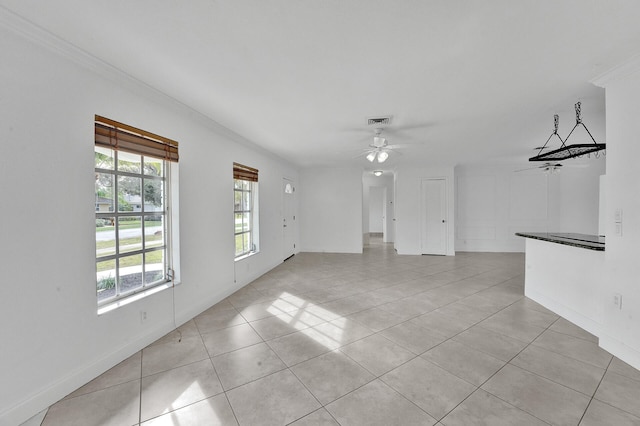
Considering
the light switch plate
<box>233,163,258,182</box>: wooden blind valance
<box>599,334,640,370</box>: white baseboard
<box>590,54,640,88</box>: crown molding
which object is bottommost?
<box>599,334,640,370</box>: white baseboard

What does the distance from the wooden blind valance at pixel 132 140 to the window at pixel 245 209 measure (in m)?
1.36

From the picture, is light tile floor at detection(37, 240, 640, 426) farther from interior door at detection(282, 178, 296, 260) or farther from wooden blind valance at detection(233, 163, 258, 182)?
interior door at detection(282, 178, 296, 260)

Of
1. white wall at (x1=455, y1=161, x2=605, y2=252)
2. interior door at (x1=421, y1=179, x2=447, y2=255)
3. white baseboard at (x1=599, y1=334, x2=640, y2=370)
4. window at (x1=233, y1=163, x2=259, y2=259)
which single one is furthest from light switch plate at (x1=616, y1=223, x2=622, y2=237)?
white wall at (x1=455, y1=161, x2=605, y2=252)

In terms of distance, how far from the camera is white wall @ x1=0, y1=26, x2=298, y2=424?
1541 mm

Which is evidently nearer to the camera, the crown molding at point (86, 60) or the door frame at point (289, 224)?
the crown molding at point (86, 60)

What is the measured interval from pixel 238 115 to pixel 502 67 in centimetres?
281

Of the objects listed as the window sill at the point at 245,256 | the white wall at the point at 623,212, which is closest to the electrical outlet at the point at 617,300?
the white wall at the point at 623,212

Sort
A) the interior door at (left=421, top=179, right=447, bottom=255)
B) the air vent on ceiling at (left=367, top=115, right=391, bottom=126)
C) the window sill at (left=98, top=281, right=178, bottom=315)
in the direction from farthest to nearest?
the interior door at (left=421, top=179, right=447, bottom=255), the air vent on ceiling at (left=367, top=115, right=391, bottom=126), the window sill at (left=98, top=281, right=178, bottom=315)

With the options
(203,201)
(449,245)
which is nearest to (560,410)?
(203,201)

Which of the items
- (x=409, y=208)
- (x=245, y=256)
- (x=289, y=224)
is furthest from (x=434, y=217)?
(x=245, y=256)

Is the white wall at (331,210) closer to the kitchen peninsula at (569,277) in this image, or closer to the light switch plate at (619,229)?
the kitchen peninsula at (569,277)

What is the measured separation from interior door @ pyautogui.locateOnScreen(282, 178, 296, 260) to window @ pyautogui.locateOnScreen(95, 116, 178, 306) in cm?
358

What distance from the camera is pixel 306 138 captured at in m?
4.31

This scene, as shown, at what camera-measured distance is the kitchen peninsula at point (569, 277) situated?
269 centimetres
